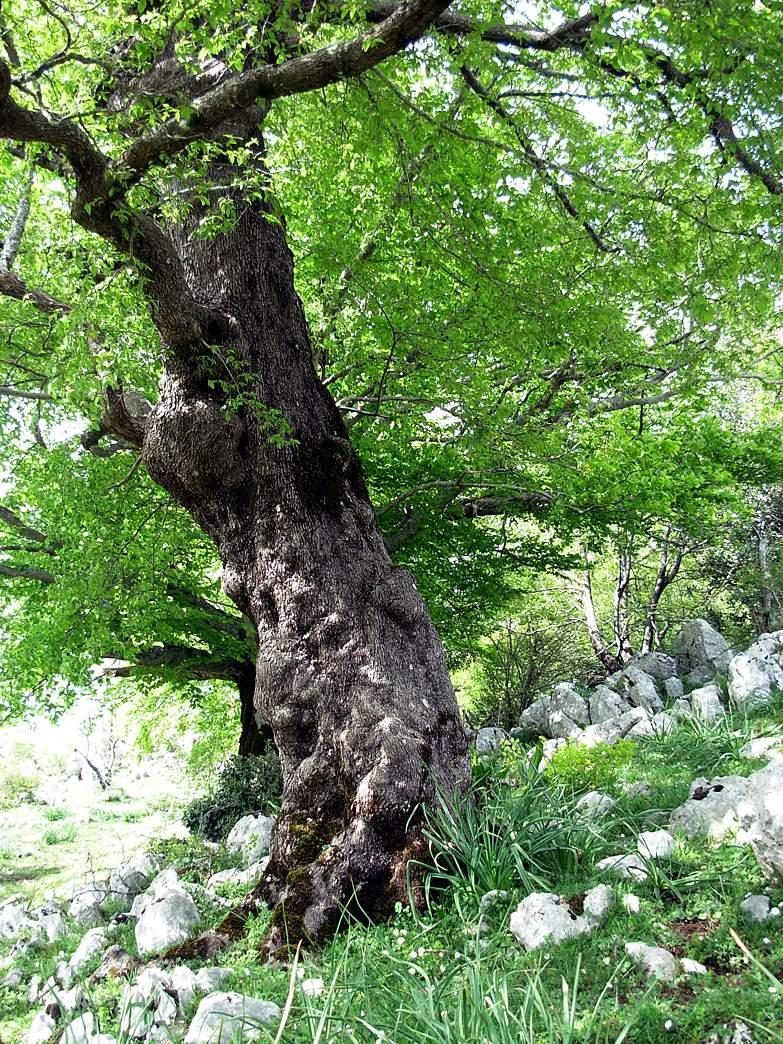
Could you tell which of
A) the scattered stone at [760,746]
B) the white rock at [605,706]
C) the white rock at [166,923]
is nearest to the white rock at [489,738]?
the white rock at [605,706]

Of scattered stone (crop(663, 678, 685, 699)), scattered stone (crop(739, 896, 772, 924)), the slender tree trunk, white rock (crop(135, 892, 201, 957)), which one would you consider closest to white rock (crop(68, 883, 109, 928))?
white rock (crop(135, 892, 201, 957))

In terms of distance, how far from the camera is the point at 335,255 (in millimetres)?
6570

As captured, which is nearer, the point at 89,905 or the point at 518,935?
the point at 518,935

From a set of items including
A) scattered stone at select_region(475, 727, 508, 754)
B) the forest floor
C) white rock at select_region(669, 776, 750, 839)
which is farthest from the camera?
scattered stone at select_region(475, 727, 508, 754)

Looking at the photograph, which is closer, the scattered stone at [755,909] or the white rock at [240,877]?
the scattered stone at [755,909]

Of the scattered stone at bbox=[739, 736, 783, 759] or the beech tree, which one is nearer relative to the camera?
the beech tree

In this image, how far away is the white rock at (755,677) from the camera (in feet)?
20.1

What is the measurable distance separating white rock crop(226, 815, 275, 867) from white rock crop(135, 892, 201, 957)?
3.46ft

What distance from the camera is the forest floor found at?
2096mm

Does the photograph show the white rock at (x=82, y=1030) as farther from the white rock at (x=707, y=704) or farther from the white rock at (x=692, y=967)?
the white rock at (x=707, y=704)

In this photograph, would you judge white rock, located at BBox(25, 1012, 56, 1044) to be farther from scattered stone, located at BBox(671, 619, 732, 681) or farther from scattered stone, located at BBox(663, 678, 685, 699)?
scattered stone, located at BBox(671, 619, 732, 681)

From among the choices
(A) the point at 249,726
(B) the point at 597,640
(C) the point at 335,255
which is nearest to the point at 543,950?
(C) the point at 335,255

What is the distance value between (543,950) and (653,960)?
1.42 ft

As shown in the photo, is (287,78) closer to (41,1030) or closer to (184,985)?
(184,985)
